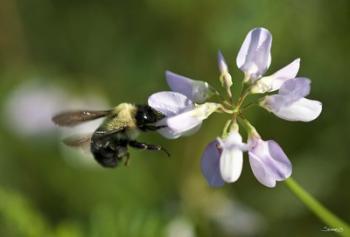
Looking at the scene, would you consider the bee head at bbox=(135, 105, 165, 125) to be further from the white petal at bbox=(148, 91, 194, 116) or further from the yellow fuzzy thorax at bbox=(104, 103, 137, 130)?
the white petal at bbox=(148, 91, 194, 116)

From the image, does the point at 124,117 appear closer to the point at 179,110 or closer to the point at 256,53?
the point at 179,110

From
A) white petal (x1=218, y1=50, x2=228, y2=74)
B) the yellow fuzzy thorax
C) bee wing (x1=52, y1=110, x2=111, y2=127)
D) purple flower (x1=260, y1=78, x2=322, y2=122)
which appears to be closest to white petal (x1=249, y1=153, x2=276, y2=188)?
purple flower (x1=260, y1=78, x2=322, y2=122)

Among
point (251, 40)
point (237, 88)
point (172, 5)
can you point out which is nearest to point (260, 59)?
point (251, 40)

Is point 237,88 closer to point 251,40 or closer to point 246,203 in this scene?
point 246,203

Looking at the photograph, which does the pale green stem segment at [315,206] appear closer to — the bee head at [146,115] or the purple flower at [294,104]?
the purple flower at [294,104]

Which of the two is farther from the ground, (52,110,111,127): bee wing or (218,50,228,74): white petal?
Answer: (52,110,111,127): bee wing

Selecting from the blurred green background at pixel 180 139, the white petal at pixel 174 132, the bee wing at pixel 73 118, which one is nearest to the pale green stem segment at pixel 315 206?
the white petal at pixel 174 132
